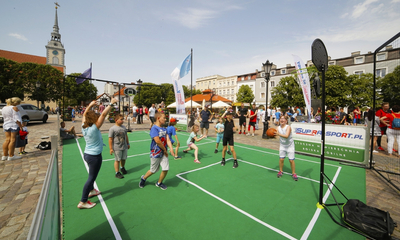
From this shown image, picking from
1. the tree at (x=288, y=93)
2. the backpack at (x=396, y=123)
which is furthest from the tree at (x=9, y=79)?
the tree at (x=288, y=93)

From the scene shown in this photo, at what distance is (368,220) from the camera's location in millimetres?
3357

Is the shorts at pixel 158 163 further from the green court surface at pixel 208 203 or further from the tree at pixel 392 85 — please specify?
the tree at pixel 392 85

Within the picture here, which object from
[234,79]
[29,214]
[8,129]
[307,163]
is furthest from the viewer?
[234,79]

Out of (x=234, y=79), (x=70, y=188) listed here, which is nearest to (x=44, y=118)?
(x=70, y=188)

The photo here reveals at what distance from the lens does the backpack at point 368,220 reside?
3150 mm

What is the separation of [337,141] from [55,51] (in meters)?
104

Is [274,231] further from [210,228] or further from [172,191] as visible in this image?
[172,191]

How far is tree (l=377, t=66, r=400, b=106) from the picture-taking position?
5122mm

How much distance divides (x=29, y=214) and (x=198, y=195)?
3569mm

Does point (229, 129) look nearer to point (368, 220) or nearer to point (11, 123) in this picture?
point (368, 220)

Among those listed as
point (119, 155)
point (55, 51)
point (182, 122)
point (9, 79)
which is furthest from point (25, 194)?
point (55, 51)

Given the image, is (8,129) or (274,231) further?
(8,129)

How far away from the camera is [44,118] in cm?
2038

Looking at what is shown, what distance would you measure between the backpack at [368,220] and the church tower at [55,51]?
10141 centimetres
